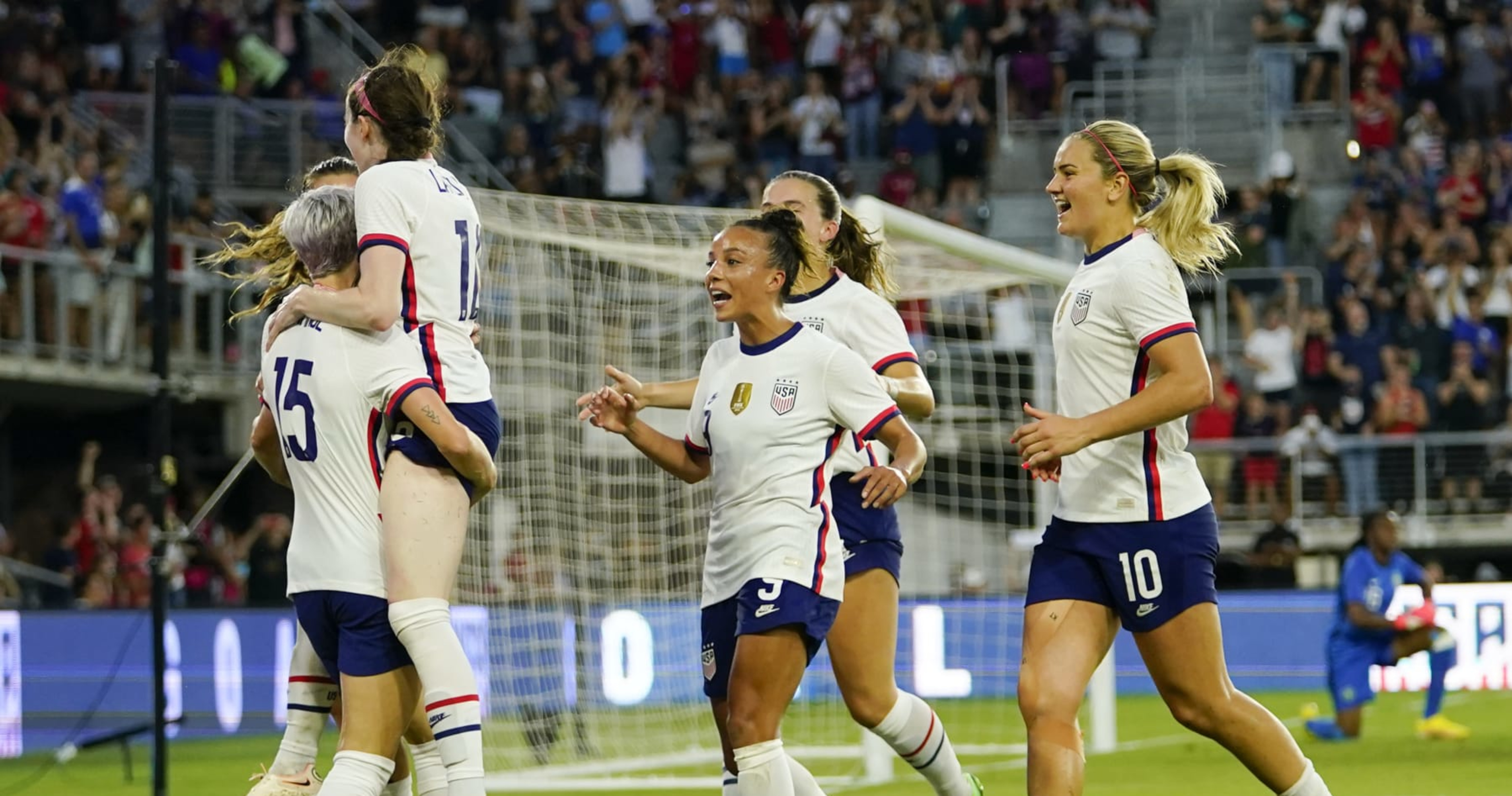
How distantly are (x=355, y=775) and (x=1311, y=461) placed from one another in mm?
14818

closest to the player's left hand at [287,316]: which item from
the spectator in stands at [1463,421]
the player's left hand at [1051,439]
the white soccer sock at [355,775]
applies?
the white soccer sock at [355,775]

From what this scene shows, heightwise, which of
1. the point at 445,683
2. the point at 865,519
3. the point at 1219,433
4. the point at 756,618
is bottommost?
the point at 445,683

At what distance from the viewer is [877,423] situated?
19.2 feet

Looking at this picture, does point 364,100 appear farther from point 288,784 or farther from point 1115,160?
point 1115,160

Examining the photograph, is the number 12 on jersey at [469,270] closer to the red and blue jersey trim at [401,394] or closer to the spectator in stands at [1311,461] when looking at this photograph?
the red and blue jersey trim at [401,394]

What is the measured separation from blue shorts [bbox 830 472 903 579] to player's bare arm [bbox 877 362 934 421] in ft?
0.94

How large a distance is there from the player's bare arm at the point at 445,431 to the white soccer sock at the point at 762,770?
3.51 ft

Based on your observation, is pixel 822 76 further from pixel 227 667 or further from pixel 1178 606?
pixel 1178 606

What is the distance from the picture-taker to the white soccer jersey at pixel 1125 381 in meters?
5.64

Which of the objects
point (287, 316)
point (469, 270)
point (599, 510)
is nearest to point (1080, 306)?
point (469, 270)

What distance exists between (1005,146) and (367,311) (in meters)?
18.2

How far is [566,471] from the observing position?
1169 centimetres

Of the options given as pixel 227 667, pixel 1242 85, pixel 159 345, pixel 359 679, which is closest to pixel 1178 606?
pixel 359 679

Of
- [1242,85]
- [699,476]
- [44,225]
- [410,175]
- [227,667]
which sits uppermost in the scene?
[1242,85]
